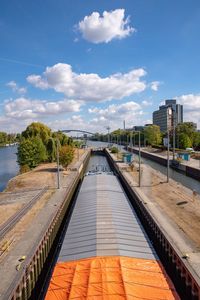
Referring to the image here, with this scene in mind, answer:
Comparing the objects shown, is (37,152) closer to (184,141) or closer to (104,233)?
(104,233)

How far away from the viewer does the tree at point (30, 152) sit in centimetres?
5937

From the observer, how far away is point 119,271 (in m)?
12.3

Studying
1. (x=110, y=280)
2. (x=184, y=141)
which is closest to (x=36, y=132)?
(x=184, y=141)

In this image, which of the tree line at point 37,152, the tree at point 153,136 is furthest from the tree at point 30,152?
the tree at point 153,136

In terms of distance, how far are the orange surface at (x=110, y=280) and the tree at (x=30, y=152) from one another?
157 ft

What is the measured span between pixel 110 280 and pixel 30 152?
51808mm

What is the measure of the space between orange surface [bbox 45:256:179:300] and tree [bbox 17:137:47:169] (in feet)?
157

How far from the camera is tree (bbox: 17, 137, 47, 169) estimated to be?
59.4 meters

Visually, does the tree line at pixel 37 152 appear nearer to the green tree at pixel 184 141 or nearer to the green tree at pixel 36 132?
the green tree at pixel 36 132

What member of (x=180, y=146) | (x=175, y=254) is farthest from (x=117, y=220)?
(x=180, y=146)

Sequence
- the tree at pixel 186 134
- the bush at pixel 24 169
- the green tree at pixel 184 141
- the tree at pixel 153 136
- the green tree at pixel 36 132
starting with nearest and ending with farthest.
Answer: the bush at pixel 24 169 < the green tree at pixel 36 132 < the green tree at pixel 184 141 < the tree at pixel 186 134 < the tree at pixel 153 136

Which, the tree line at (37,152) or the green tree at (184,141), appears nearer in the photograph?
the tree line at (37,152)

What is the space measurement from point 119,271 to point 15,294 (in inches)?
212

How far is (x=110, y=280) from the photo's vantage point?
1154cm
